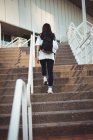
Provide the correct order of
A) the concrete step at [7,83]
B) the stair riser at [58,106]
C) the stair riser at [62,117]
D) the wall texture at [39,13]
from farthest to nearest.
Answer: the wall texture at [39,13] → the concrete step at [7,83] → the stair riser at [58,106] → the stair riser at [62,117]

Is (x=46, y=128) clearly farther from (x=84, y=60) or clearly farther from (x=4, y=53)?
(x=4, y=53)

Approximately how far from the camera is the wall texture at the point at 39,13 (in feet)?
69.7

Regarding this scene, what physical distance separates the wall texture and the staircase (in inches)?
518

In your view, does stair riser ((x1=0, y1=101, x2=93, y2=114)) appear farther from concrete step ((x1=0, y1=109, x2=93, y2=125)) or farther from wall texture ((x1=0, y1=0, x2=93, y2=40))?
wall texture ((x1=0, y1=0, x2=93, y2=40))

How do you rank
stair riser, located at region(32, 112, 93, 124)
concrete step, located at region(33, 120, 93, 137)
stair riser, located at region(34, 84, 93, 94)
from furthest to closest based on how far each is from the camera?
stair riser, located at region(34, 84, 93, 94) < stair riser, located at region(32, 112, 93, 124) < concrete step, located at region(33, 120, 93, 137)

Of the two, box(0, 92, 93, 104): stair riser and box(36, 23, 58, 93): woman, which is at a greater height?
box(36, 23, 58, 93): woman

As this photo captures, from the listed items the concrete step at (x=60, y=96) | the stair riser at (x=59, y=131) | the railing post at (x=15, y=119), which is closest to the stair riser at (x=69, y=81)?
the concrete step at (x=60, y=96)

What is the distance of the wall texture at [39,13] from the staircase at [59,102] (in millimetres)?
13148

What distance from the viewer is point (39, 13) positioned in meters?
24.2

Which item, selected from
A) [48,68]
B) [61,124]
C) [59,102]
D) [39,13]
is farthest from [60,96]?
[39,13]

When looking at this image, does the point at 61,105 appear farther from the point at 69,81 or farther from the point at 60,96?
the point at 69,81

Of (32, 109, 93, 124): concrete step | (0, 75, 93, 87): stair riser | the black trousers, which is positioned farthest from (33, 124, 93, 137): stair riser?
(0, 75, 93, 87): stair riser

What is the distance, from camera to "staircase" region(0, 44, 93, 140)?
16.8 feet

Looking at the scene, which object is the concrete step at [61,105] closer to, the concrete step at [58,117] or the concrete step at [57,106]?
the concrete step at [57,106]
